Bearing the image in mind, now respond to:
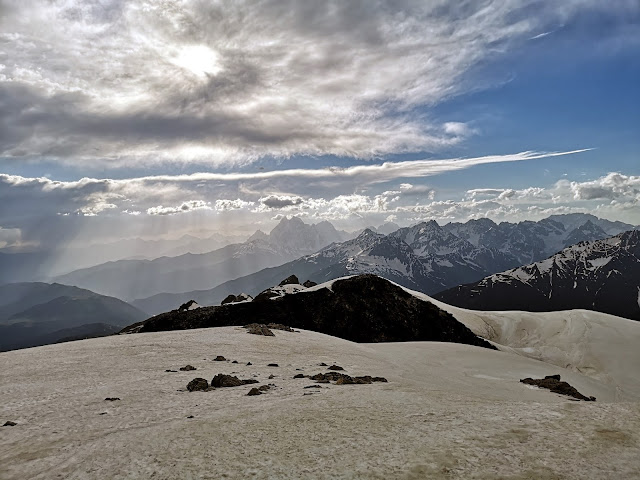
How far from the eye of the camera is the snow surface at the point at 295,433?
9.24 m

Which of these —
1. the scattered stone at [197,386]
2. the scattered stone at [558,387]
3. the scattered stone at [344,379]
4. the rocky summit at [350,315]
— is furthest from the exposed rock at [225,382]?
the rocky summit at [350,315]

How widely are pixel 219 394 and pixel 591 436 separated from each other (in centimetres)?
1470

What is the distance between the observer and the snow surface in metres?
9.24

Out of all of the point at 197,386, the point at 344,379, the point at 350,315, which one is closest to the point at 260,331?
the point at 344,379

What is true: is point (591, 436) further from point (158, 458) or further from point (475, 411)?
point (158, 458)

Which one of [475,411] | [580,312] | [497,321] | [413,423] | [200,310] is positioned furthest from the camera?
[497,321]

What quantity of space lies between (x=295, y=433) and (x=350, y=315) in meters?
69.8

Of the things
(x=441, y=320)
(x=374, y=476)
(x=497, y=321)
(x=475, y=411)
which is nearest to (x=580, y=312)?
(x=497, y=321)

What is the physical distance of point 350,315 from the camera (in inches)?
3174

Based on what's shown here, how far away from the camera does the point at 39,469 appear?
32.7 ft

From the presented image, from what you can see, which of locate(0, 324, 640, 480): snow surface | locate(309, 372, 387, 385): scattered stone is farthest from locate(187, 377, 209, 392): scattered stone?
locate(309, 372, 387, 385): scattered stone

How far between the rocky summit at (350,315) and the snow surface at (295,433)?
54.4 metres

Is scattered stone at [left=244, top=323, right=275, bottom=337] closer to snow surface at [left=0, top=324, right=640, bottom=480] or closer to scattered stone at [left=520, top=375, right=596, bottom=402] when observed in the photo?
snow surface at [left=0, top=324, right=640, bottom=480]

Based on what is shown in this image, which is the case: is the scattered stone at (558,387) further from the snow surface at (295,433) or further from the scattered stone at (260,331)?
the scattered stone at (260,331)
